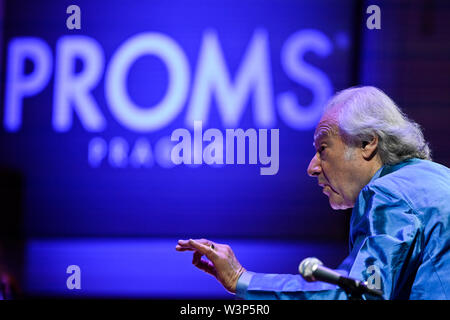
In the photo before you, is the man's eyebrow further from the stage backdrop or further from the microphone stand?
the stage backdrop

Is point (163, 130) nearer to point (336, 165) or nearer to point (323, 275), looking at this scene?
point (336, 165)

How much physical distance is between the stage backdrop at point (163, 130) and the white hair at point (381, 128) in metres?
1.66

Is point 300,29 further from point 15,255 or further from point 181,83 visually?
point 15,255

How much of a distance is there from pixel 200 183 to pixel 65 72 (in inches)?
41.9

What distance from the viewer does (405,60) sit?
354 cm

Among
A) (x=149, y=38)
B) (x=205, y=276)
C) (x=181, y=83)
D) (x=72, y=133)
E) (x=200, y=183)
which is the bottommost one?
(x=205, y=276)

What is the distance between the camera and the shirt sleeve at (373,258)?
140 centimetres

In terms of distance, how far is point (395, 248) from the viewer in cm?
142

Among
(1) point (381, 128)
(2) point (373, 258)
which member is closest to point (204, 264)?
(2) point (373, 258)

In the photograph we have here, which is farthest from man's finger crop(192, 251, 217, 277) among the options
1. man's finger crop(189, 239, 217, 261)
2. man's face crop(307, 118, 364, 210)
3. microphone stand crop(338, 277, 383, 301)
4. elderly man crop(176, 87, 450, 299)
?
microphone stand crop(338, 277, 383, 301)

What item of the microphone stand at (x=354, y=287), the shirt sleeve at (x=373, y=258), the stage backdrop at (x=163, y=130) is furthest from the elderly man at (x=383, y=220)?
the stage backdrop at (x=163, y=130)

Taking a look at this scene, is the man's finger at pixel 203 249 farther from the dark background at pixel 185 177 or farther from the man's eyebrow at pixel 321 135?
the dark background at pixel 185 177
